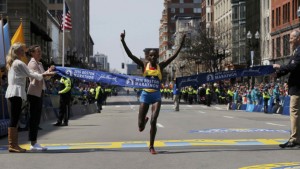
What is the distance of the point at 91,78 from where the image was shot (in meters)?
18.7

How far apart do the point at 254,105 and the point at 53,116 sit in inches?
706

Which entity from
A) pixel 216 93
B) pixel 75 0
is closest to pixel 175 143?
pixel 216 93

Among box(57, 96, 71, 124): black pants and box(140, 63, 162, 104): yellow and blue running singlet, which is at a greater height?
box(140, 63, 162, 104): yellow and blue running singlet

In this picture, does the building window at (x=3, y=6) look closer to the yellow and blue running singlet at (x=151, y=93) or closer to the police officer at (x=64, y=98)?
the police officer at (x=64, y=98)

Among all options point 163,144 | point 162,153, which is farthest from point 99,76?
point 162,153

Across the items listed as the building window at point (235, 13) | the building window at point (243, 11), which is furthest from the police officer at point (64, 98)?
the building window at point (235, 13)

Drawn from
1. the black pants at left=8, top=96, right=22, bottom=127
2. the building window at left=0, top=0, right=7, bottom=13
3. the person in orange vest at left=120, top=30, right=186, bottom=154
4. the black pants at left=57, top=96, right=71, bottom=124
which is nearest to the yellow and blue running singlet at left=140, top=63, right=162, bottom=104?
the person in orange vest at left=120, top=30, right=186, bottom=154

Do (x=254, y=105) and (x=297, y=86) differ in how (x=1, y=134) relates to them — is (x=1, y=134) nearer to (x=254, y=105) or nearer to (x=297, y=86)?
(x=297, y=86)

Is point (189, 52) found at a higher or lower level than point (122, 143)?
higher

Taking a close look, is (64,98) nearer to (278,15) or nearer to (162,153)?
(162,153)

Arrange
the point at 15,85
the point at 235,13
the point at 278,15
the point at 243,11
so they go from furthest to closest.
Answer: the point at 235,13 < the point at 243,11 < the point at 278,15 < the point at 15,85

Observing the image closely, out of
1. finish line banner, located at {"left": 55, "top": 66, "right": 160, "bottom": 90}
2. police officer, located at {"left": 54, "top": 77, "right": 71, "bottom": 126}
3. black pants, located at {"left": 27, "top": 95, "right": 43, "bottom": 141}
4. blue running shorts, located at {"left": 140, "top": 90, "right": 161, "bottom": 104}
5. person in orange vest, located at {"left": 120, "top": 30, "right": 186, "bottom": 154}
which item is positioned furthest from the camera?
police officer, located at {"left": 54, "top": 77, "right": 71, "bottom": 126}

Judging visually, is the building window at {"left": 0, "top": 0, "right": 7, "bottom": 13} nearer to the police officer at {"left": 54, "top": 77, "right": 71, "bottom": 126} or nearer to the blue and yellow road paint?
the police officer at {"left": 54, "top": 77, "right": 71, "bottom": 126}

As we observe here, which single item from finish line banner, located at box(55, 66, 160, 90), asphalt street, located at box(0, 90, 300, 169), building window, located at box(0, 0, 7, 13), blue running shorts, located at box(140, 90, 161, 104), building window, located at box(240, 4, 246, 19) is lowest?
asphalt street, located at box(0, 90, 300, 169)
